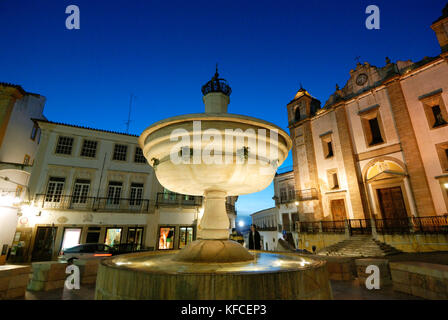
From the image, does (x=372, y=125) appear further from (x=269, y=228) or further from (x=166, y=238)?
(x=269, y=228)

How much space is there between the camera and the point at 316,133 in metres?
19.9

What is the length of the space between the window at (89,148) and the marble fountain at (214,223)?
594 inches

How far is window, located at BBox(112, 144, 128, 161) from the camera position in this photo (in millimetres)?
17250

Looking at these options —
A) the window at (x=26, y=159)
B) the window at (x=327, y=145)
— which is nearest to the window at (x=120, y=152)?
the window at (x=26, y=159)

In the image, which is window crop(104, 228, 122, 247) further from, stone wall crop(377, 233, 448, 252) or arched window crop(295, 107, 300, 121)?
arched window crop(295, 107, 300, 121)

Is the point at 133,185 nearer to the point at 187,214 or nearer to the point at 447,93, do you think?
the point at 187,214

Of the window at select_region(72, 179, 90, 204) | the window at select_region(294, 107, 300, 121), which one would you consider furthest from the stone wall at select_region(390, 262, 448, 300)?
the window at select_region(294, 107, 300, 121)

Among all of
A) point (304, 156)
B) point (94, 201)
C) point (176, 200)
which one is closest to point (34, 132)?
point (94, 201)

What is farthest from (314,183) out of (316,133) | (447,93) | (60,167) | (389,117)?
(60,167)

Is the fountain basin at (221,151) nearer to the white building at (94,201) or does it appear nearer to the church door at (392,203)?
the white building at (94,201)

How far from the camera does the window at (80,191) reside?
15.4m

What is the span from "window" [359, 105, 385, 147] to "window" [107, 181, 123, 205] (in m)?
19.3

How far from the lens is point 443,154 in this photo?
12617 millimetres
